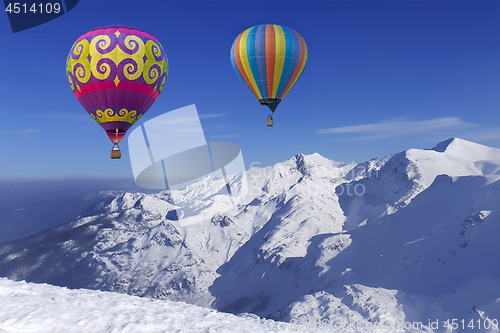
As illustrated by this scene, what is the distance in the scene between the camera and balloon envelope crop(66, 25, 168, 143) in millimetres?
27969

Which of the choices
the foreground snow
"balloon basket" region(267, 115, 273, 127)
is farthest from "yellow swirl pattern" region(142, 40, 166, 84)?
the foreground snow

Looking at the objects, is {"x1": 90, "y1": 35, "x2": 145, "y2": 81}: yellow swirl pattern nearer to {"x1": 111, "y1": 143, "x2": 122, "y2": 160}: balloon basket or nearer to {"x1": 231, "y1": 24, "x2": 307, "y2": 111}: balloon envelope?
{"x1": 111, "y1": 143, "x2": 122, "y2": 160}: balloon basket

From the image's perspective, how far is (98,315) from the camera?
13.7m

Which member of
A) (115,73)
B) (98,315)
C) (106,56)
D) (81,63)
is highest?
(106,56)

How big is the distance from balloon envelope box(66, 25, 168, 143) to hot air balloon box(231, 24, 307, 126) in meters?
14.0

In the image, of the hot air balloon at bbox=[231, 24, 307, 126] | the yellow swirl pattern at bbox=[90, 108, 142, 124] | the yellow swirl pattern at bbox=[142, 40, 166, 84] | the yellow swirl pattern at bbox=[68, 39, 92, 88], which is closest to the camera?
the yellow swirl pattern at bbox=[68, 39, 92, 88]

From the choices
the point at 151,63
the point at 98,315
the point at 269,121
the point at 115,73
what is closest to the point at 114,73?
the point at 115,73

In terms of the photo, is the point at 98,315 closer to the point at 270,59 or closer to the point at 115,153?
the point at 115,153

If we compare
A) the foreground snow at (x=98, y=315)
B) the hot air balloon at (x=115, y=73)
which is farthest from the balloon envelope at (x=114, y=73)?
the foreground snow at (x=98, y=315)

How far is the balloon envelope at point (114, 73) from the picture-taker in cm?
2797

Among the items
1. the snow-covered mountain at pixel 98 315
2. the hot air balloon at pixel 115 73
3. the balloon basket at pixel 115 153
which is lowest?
the snow-covered mountain at pixel 98 315

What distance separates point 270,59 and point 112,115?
66.0 feet

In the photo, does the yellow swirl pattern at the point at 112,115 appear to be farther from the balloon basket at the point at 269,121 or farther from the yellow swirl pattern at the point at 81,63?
the balloon basket at the point at 269,121

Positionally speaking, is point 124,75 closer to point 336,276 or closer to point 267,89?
point 267,89
